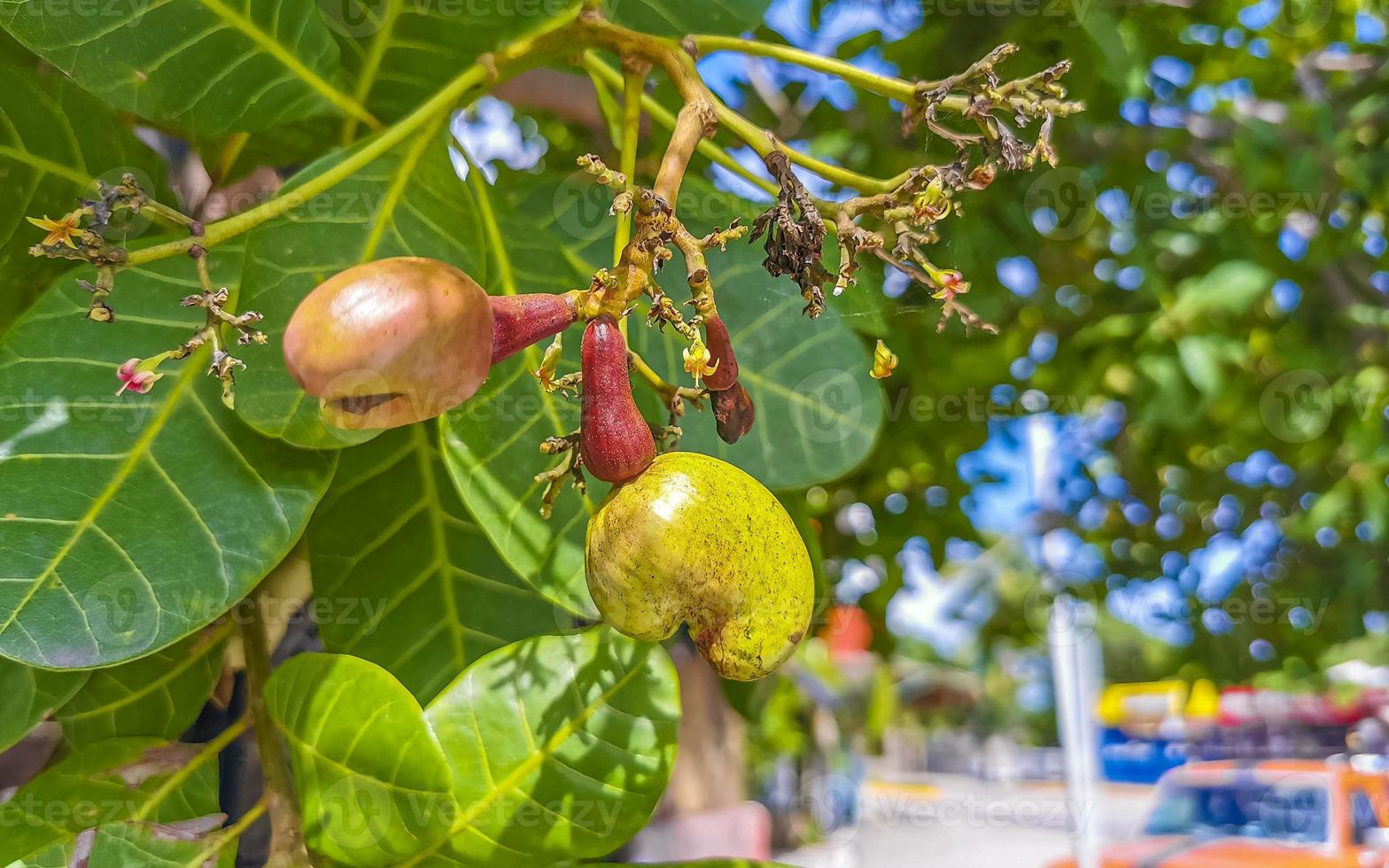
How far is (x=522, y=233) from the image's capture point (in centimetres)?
101

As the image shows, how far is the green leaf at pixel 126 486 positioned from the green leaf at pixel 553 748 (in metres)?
0.21

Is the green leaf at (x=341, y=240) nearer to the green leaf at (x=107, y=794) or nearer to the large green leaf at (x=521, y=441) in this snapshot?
the large green leaf at (x=521, y=441)

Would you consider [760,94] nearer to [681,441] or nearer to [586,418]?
[681,441]

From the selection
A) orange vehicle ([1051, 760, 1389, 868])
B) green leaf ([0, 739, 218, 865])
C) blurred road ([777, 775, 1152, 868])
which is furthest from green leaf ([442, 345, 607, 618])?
blurred road ([777, 775, 1152, 868])

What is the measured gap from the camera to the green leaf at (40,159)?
984 millimetres

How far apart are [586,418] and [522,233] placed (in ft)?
1.16

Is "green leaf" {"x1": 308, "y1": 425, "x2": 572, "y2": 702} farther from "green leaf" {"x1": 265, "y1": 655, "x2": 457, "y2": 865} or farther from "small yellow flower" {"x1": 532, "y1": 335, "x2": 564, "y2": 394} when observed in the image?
"small yellow flower" {"x1": 532, "y1": 335, "x2": 564, "y2": 394}

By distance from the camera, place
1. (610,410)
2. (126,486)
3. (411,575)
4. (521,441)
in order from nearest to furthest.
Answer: (610,410), (126,486), (521,441), (411,575)

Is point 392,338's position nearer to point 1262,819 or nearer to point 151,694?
point 151,694

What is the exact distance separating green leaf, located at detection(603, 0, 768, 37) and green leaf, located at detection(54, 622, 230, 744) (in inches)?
26.5

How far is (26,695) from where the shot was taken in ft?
2.94

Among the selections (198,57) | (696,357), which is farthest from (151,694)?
(696,357)

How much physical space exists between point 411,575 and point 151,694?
26 centimetres

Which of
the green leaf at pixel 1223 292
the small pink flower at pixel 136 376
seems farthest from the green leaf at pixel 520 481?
the green leaf at pixel 1223 292
